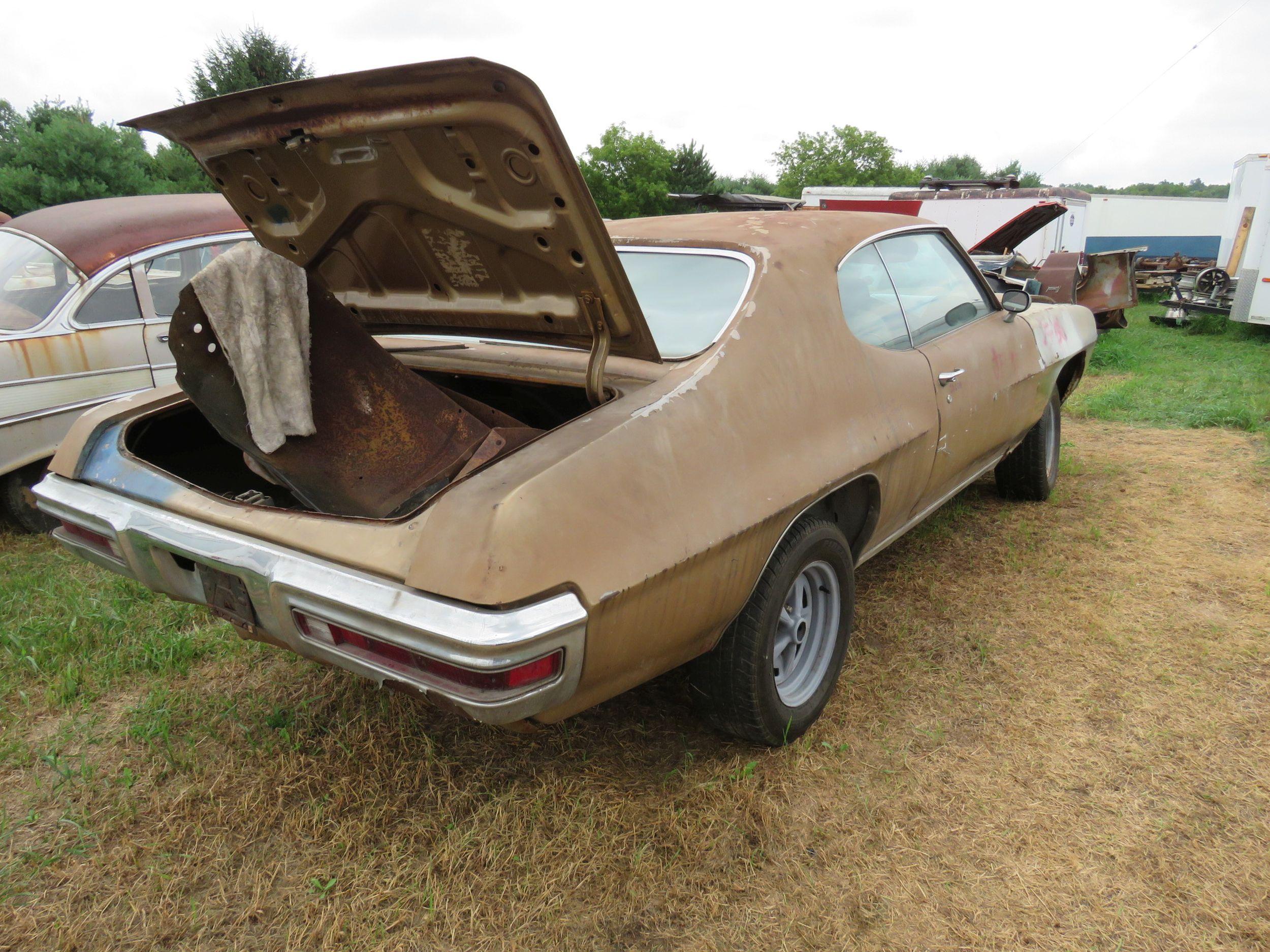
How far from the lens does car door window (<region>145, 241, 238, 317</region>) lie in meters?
4.60

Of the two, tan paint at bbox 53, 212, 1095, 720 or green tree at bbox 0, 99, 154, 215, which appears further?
green tree at bbox 0, 99, 154, 215

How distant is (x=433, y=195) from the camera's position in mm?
2082

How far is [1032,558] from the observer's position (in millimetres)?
3736

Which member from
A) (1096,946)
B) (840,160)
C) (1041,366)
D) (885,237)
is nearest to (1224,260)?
(1041,366)

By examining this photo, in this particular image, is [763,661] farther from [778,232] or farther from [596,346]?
[778,232]

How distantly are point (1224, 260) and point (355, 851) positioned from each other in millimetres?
13073

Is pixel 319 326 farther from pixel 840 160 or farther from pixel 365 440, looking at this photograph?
pixel 840 160

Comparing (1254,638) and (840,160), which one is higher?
(840,160)

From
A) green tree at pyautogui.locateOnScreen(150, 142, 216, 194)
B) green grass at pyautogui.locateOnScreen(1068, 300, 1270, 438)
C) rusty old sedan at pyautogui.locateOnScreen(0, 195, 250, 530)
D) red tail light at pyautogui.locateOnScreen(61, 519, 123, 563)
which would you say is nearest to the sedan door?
red tail light at pyautogui.locateOnScreen(61, 519, 123, 563)

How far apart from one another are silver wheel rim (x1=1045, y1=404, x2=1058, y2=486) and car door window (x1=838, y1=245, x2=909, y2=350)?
1694 millimetres

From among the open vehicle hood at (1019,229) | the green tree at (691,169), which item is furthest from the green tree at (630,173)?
the open vehicle hood at (1019,229)

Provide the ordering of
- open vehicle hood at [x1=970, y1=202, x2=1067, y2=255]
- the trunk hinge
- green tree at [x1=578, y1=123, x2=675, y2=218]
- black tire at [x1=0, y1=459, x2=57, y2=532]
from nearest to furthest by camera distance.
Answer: the trunk hinge < black tire at [x1=0, y1=459, x2=57, y2=532] < open vehicle hood at [x1=970, y1=202, x2=1067, y2=255] < green tree at [x1=578, y1=123, x2=675, y2=218]

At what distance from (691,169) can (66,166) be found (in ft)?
73.3

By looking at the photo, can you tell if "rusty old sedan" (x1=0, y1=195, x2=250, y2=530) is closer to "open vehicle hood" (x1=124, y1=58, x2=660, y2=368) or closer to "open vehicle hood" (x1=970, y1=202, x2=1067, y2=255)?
"open vehicle hood" (x1=124, y1=58, x2=660, y2=368)
